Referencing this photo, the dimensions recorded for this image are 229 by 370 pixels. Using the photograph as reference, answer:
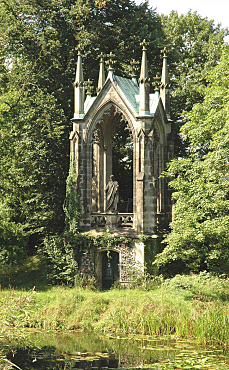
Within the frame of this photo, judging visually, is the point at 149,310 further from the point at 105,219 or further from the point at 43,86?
the point at 43,86

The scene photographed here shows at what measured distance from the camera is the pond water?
13.1 metres

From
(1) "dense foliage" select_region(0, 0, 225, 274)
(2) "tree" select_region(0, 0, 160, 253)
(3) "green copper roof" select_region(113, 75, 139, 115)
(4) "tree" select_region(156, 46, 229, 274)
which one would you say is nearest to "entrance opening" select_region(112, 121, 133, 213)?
(1) "dense foliage" select_region(0, 0, 225, 274)

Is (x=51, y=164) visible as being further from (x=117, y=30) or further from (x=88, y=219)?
(x=117, y=30)

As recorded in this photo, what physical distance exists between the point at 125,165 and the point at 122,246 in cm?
857

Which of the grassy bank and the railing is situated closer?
the grassy bank

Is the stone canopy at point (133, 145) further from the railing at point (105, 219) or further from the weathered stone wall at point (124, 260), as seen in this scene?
the weathered stone wall at point (124, 260)

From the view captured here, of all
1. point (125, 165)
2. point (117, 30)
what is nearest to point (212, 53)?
point (117, 30)

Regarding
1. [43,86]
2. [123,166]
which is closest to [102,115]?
[43,86]

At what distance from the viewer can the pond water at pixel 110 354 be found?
13.1m

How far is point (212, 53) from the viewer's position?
28531 mm

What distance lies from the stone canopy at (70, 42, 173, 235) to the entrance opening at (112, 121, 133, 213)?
8.60 feet

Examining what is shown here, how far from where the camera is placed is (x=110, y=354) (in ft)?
47.3

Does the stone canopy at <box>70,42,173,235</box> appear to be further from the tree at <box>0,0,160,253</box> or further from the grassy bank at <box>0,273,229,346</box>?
the grassy bank at <box>0,273,229,346</box>

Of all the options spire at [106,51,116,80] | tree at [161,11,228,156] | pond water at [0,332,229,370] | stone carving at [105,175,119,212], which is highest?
tree at [161,11,228,156]
